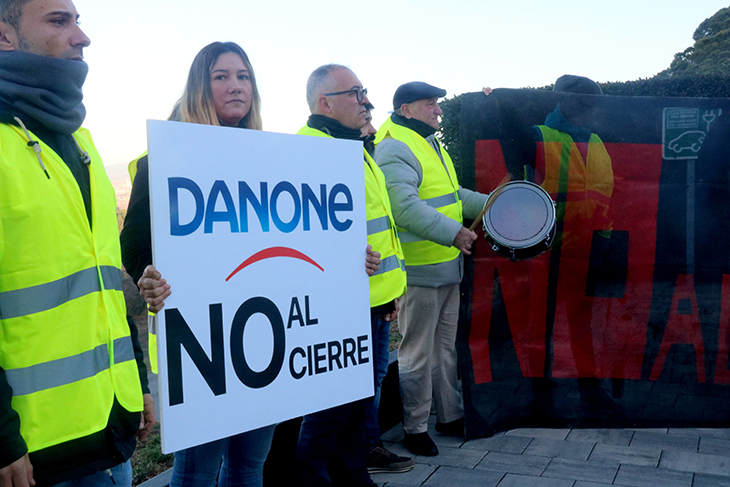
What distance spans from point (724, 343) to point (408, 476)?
7.41 ft

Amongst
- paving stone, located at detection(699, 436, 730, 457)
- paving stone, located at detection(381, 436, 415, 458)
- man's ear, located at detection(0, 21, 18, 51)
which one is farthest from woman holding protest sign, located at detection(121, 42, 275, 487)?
paving stone, located at detection(699, 436, 730, 457)

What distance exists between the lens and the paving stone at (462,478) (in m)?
3.58

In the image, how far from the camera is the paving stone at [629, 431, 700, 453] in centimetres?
398

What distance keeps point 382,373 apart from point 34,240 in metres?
2.10

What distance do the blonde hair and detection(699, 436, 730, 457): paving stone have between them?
325 centimetres

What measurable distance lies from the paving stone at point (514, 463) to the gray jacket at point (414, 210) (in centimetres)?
106

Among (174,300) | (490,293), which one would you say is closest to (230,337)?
(174,300)

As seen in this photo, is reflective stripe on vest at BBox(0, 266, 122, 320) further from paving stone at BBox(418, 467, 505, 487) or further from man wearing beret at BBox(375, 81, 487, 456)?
paving stone at BBox(418, 467, 505, 487)

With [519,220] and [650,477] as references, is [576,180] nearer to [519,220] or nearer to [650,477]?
[519,220]

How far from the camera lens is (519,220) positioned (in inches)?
148

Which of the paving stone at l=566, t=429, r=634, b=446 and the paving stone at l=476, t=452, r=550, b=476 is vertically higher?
the paving stone at l=476, t=452, r=550, b=476

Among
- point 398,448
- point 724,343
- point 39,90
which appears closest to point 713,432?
point 724,343

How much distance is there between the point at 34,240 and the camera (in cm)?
160

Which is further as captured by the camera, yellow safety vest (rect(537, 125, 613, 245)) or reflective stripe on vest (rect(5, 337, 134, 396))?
yellow safety vest (rect(537, 125, 613, 245))
